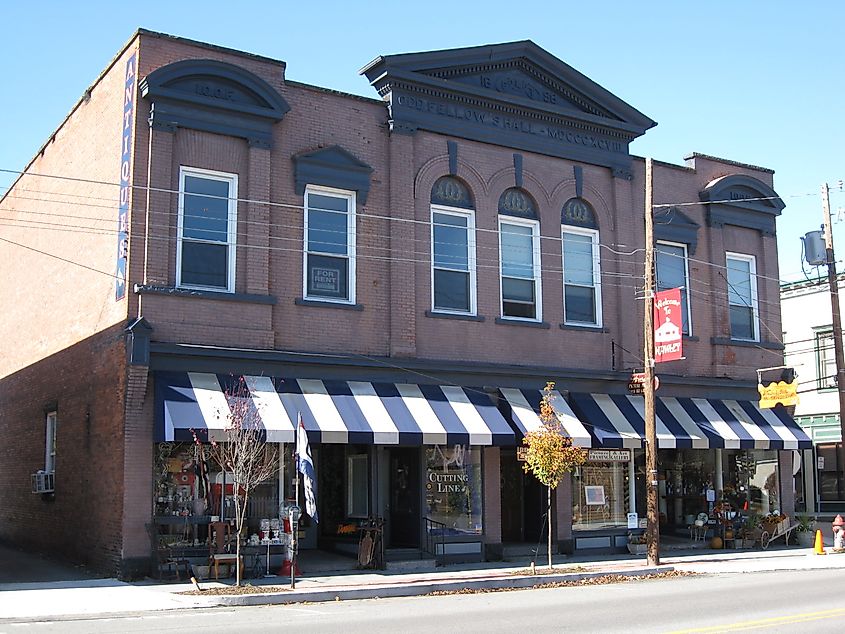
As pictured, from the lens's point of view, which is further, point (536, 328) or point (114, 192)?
point (536, 328)

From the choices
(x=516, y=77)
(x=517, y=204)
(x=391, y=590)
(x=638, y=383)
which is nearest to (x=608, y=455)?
(x=638, y=383)

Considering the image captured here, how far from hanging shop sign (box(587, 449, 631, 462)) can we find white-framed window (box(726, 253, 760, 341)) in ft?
17.1

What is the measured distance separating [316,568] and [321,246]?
634 cm

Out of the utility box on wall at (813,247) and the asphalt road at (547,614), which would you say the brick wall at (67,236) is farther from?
the utility box on wall at (813,247)

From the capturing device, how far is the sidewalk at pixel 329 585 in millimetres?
14586

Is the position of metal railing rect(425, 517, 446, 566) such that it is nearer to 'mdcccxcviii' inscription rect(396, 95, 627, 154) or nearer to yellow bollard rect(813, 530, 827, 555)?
'mdcccxcviii' inscription rect(396, 95, 627, 154)

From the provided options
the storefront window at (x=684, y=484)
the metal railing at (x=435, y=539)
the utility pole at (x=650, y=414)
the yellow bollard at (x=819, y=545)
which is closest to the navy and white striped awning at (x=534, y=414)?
the utility pole at (x=650, y=414)

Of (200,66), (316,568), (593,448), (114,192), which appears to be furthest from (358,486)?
(200,66)

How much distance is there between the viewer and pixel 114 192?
63.1ft

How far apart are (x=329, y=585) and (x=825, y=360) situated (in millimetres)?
26181

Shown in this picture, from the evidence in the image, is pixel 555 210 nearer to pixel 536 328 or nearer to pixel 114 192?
pixel 536 328

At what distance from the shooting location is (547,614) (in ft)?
44.5

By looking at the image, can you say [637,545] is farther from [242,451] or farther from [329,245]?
[242,451]

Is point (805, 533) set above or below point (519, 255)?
below
